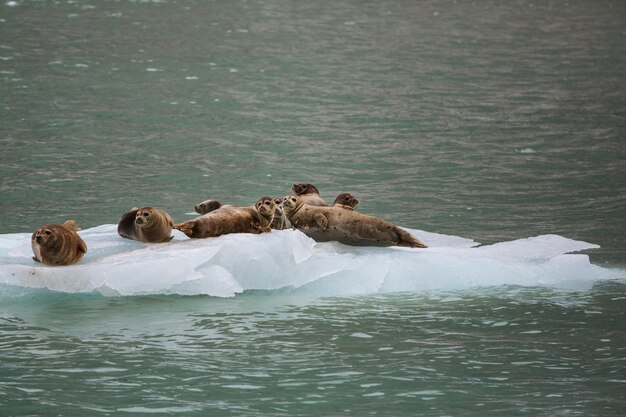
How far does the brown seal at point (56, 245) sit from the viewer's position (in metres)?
6.98

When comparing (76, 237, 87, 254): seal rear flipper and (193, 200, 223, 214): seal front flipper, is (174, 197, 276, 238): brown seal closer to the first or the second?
(193, 200, 223, 214): seal front flipper

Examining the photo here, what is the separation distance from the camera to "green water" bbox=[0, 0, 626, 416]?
5.96m

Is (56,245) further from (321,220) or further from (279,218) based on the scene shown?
(321,220)

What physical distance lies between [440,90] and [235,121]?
325cm

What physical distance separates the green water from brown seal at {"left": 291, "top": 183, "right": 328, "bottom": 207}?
80 cm

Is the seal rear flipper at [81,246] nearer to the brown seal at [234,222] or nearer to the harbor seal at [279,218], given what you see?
the brown seal at [234,222]

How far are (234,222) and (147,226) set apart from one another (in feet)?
1.68

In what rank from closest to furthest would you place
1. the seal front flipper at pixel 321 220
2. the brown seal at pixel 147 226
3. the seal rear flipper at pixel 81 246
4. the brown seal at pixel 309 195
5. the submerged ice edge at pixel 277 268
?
the submerged ice edge at pixel 277 268
the seal rear flipper at pixel 81 246
the brown seal at pixel 147 226
the seal front flipper at pixel 321 220
the brown seal at pixel 309 195

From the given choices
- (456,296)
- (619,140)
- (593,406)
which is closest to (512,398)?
(593,406)

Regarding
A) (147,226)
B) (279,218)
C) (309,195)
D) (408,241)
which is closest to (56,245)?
(147,226)

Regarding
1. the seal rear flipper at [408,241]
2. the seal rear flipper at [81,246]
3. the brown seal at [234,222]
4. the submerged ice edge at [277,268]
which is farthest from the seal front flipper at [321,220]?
the seal rear flipper at [81,246]

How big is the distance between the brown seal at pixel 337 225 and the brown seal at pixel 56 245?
3.84 feet

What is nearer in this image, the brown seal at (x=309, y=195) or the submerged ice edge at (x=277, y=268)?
the submerged ice edge at (x=277, y=268)

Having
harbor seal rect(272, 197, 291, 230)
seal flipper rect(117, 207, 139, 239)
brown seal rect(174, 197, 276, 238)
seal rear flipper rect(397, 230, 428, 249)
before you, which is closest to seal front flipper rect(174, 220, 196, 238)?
brown seal rect(174, 197, 276, 238)
